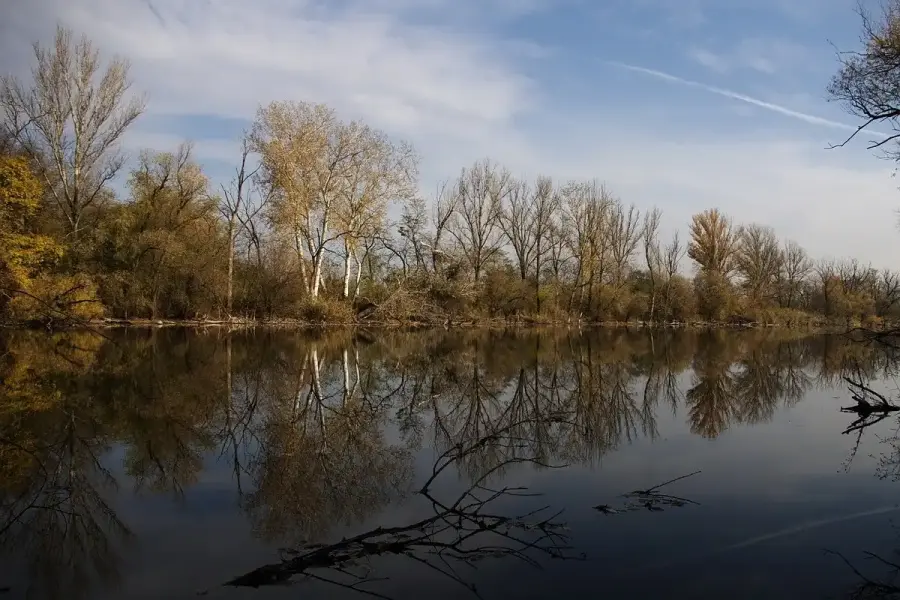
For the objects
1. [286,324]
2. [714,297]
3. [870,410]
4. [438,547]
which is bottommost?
[438,547]

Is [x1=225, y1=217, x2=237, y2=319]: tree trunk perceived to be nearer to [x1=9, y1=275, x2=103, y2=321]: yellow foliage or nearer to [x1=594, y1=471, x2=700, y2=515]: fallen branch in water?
[x1=9, y1=275, x2=103, y2=321]: yellow foliage

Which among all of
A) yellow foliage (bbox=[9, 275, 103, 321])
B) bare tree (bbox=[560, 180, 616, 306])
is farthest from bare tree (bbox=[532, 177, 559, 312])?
yellow foliage (bbox=[9, 275, 103, 321])

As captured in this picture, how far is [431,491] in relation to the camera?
4895mm

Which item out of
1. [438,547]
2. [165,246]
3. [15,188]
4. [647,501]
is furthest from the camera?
[165,246]

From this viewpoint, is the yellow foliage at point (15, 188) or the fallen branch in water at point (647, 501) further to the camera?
the yellow foliage at point (15, 188)

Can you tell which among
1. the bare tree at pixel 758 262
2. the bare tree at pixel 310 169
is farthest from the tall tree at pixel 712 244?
the bare tree at pixel 310 169

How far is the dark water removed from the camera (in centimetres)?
339

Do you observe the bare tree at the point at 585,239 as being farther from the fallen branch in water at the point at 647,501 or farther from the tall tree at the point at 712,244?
the fallen branch in water at the point at 647,501

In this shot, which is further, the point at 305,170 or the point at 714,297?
the point at 714,297

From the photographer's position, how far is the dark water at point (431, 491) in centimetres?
339

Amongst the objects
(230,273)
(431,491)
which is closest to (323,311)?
(230,273)

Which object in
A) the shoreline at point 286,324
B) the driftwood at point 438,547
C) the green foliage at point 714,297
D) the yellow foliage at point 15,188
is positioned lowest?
the driftwood at point 438,547

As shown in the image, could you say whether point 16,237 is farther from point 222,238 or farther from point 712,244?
point 712,244

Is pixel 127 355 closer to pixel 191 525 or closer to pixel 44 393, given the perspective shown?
pixel 44 393
